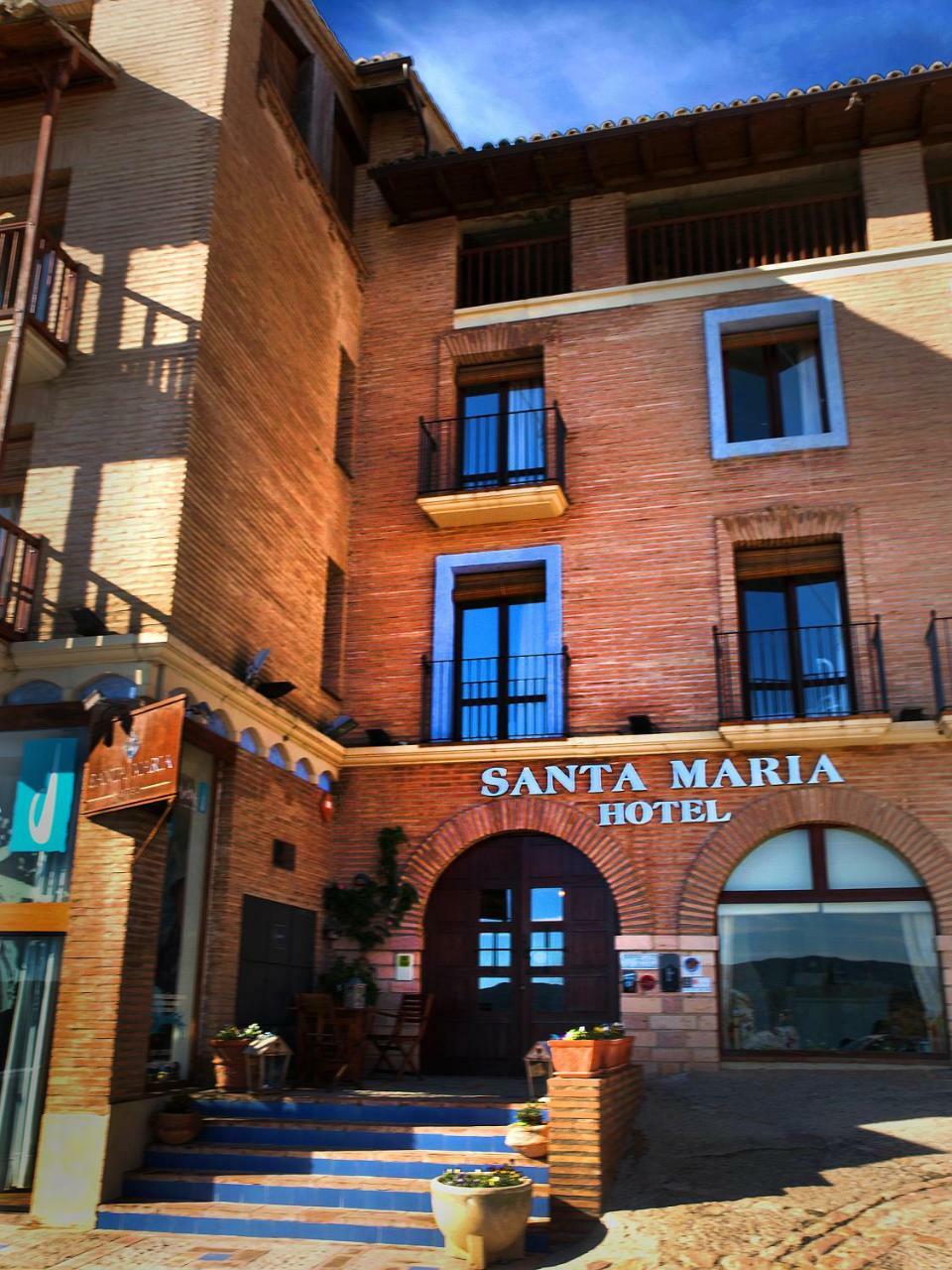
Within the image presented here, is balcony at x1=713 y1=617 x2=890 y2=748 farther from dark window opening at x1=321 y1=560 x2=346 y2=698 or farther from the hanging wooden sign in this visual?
the hanging wooden sign

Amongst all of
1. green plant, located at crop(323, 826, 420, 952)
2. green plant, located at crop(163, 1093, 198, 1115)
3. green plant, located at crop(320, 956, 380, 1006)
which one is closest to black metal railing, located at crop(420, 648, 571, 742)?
green plant, located at crop(323, 826, 420, 952)

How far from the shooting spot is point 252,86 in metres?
12.6

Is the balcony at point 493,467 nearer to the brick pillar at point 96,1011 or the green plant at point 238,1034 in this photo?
the brick pillar at point 96,1011

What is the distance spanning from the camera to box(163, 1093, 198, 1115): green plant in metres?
9.02

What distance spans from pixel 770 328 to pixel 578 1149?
10.2 m

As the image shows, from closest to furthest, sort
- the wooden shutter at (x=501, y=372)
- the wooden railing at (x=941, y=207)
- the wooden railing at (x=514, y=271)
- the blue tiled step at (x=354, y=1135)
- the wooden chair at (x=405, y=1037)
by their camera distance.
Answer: the blue tiled step at (x=354, y=1135)
the wooden chair at (x=405, y=1037)
the wooden railing at (x=941, y=207)
the wooden shutter at (x=501, y=372)
the wooden railing at (x=514, y=271)

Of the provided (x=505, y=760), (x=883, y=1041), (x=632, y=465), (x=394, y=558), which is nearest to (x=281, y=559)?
(x=394, y=558)

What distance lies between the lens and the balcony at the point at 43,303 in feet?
34.4

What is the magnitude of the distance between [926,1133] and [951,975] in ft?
8.72

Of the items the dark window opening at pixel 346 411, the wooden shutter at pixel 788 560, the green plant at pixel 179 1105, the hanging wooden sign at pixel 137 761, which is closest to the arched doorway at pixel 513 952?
the wooden shutter at pixel 788 560

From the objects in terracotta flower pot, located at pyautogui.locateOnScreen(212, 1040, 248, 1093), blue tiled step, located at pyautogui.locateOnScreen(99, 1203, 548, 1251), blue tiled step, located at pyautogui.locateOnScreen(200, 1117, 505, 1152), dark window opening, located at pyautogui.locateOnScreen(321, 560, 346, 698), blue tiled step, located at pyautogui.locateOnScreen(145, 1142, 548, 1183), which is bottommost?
blue tiled step, located at pyautogui.locateOnScreen(99, 1203, 548, 1251)

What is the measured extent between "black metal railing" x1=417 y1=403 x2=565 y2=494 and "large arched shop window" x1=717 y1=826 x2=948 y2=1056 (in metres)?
5.47

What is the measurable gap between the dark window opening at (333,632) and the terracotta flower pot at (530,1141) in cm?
661

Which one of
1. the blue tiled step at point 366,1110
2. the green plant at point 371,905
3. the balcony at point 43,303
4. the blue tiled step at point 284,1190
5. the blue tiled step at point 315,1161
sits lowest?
the blue tiled step at point 284,1190
